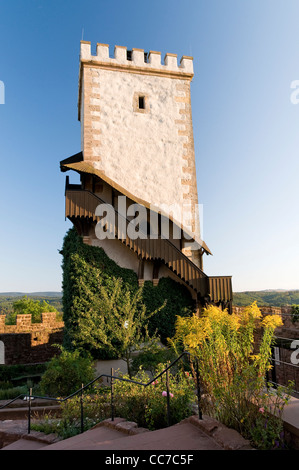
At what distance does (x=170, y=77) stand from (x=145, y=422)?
16.7 meters

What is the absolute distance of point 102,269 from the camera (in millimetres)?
13844

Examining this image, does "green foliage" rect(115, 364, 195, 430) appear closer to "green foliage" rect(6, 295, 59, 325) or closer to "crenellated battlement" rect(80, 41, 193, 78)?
"crenellated battlement" rect(80, 41, 193, 78)

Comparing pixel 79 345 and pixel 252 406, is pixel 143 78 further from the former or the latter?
pixel 252 406

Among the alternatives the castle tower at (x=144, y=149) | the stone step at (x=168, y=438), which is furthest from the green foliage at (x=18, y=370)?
the stone step at (x=168, y=438)

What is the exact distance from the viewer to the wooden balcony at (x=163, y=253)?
13.6 meters

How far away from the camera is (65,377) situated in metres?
10.4

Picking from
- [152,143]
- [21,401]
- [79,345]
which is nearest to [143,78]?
[152,143]

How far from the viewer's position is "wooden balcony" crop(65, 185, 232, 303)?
1356cm

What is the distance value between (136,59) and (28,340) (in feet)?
58.1

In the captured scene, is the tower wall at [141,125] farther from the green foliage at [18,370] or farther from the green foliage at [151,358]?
the green foliage at [18,370]

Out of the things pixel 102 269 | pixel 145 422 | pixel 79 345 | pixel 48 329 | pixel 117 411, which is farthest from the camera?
pixel 48 329

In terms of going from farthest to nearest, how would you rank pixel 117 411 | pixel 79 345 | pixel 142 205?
pixel 142 205 → pixel 79 345 → pixel 117 411

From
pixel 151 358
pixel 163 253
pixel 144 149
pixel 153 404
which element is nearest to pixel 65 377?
pixel 151 358

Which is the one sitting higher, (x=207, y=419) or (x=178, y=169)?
(x=178, y=169)
